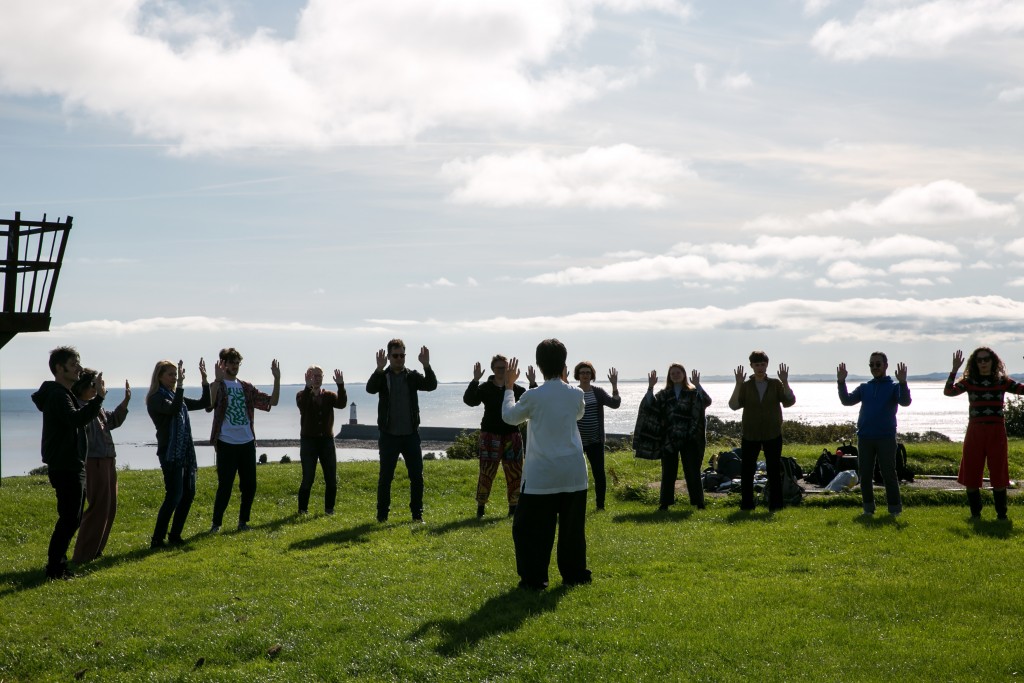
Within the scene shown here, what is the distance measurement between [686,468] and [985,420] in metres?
4.17

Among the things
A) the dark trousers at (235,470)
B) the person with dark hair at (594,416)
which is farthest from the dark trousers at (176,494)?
the person with dark hair at (594,416)

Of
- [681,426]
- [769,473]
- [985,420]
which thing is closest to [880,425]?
[985,420]

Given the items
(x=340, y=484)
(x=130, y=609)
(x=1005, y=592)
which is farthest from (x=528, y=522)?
(x=340, y=484)

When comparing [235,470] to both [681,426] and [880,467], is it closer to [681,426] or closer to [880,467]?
[681,426]

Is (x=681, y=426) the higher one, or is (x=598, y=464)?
(x=681, y=426)

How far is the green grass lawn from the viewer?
6422 millimetres

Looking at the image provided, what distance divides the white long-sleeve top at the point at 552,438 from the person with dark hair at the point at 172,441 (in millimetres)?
4800

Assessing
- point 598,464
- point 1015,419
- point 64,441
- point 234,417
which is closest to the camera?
point 64,441

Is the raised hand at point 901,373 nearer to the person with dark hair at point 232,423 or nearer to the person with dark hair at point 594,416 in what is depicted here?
the person with dark hair at point 594,416

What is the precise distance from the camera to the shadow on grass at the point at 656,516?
41.3 feet

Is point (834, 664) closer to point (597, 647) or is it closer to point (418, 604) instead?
point (597, 647)

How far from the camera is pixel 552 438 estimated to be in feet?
27.1

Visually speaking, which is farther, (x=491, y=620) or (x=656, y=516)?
(x=656, y=516)

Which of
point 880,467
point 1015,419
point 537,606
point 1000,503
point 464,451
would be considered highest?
point 1015,419
